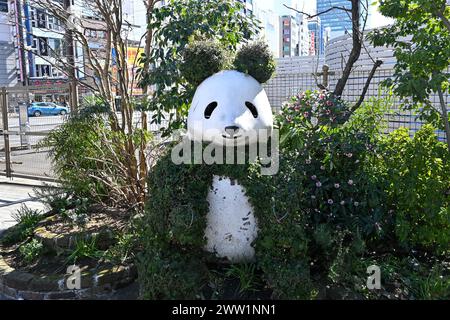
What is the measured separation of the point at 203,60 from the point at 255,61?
389mm

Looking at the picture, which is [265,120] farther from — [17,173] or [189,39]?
[17,173]

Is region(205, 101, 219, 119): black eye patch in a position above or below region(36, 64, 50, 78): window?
below

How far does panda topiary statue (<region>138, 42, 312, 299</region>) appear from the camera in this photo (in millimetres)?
2695

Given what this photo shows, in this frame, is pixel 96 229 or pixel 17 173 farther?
pixel 17 173

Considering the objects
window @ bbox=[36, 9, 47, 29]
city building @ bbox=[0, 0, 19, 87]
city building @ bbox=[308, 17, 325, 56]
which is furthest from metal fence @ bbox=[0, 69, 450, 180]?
city building @ bbox=[0, 0, 19, 87]

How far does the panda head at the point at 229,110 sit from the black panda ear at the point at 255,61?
5 centimetres

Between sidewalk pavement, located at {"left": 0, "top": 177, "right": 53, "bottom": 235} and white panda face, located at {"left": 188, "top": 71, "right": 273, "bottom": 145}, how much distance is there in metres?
3.28

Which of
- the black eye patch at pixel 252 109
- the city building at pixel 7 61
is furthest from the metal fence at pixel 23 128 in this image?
the city building at pixel 7 61

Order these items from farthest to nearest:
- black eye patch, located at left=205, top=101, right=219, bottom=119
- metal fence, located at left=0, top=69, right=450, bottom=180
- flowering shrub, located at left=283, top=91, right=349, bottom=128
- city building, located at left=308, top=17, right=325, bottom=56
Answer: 1. city building, located at left=308, top=17, right=325, bottom=56
2. metal fence, located at left=0, top=69, right=450, bottom=180
3. flowering shrub, located at left=283, top=91, right=349, bottom=128
4. black eye patch, located at left=205, top=101, right=219, bottom=119

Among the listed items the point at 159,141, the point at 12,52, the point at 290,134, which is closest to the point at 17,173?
the point at 159,141

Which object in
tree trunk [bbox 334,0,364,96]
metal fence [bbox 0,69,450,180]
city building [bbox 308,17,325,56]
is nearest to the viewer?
tree trunk [bbox 334,0,364,96]

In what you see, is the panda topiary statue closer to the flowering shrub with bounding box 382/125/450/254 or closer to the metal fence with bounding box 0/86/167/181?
the flowering shrub with bounding box 382/125/450/254

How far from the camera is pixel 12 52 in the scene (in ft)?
102
